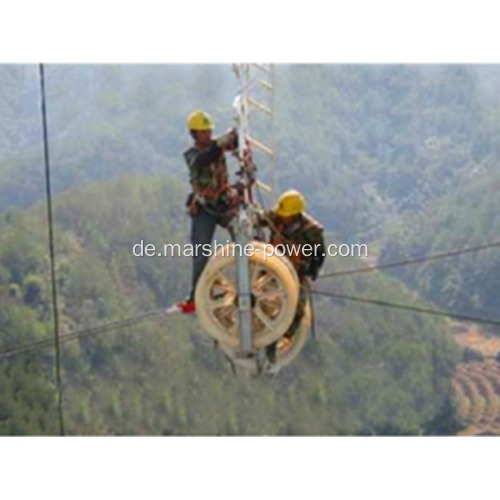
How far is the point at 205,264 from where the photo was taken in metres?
6.30

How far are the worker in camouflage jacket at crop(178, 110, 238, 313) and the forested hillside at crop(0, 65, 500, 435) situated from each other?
Result: 28.8 m

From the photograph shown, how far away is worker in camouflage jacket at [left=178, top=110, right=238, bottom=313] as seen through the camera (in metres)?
6.21

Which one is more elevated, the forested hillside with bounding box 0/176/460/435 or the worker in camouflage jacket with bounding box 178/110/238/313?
the worker in camouflage jacket with bounding box 178/110/238/313

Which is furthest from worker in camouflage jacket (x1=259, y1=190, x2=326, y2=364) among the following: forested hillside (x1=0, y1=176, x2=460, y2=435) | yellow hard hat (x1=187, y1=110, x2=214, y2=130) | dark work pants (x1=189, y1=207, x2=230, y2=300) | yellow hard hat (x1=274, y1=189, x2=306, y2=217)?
forested hillside (x1=0, y1=176, x2=460, y2=435)

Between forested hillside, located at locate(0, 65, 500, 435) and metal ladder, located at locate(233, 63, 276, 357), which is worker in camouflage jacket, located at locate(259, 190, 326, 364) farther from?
forested hillside, located at locate(0, 65, 500, 435)

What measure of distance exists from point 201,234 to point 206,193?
0.73 feet

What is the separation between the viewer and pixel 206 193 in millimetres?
6312

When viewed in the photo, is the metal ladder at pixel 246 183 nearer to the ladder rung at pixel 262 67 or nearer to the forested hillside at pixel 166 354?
the ladder rung at pixel 262 67

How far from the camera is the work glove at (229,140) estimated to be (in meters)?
5.95

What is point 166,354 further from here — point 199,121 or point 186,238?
point 199,121

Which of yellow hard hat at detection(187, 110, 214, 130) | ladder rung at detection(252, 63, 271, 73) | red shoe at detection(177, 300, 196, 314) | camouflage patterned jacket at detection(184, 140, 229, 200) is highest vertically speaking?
ladder rung at detection(252, 63, 271, 73)

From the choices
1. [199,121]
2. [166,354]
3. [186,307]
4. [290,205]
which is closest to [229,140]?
[199,121]

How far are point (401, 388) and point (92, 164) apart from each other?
1435 cm

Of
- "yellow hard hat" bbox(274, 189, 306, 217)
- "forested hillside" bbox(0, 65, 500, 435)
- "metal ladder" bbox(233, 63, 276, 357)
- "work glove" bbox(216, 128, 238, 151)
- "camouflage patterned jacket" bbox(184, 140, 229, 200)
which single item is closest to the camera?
"metal ladder" bbox(233, 63, 276, 357)
